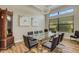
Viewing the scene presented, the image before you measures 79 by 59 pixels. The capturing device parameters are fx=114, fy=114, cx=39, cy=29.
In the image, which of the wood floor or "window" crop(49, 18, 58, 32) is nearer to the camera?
the wood floor

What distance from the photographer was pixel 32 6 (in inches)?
98.0

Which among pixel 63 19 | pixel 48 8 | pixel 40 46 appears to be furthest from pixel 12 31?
pixel 63 19

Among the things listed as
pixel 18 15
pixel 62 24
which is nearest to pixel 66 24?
pixel 62 24

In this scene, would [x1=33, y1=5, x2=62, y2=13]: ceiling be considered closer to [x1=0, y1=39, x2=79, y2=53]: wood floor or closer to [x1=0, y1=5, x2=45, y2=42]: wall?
[x1=0, y1=5, x2=45, y2=42]: wall

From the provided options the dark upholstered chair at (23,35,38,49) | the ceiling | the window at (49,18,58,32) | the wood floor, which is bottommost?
the wood floor

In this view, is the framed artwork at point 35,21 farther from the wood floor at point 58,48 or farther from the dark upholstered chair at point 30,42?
the wood floor at point 58,48

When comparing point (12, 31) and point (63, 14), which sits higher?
point (63, 14)

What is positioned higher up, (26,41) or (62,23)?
(62,23)

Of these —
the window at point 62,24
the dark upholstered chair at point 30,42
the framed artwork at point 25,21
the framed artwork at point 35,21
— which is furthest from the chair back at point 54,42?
the framed artwork at point 25,21

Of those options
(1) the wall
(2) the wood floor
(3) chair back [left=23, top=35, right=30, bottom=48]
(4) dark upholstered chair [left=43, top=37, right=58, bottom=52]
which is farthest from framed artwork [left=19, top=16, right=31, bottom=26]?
(4) dark upholstered chair [left=43, top=37, right=58, bottom=52]

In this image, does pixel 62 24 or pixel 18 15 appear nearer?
pixel 18 15

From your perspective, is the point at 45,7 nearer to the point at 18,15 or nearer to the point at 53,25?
the point at 53,25

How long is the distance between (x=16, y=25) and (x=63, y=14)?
3.57ft

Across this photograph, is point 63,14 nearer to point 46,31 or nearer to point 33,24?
point 46,31
